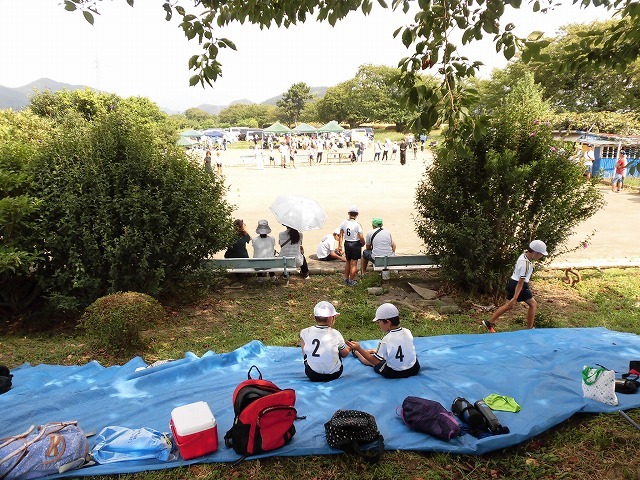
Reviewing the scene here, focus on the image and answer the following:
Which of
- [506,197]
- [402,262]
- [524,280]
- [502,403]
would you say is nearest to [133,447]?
[502,403]

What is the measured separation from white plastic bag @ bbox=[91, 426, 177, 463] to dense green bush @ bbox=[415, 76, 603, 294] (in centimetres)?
525

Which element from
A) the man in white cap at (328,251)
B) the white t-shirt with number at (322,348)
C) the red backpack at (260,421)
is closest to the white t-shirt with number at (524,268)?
the white t-shirt with number at (322,348)

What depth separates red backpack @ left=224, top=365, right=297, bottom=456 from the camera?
350 cm

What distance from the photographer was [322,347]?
15.5 ft

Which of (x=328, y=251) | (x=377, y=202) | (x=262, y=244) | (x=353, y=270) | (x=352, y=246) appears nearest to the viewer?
(x=352, y=246)

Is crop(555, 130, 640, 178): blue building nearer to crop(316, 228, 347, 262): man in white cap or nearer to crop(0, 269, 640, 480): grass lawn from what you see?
crop(0, 269, 640, 480): grass lawn

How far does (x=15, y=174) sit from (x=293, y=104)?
99576mm

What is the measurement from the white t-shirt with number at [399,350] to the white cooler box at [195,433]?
1893mm

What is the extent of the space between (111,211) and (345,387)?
434cm

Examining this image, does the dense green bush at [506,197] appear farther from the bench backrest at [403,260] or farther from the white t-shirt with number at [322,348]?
the white t-shirt with number at [322,348]

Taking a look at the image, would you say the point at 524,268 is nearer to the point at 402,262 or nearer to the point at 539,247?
the point at 539,247

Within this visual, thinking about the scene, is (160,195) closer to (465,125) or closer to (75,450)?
(75,450)

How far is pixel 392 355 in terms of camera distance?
473 cm

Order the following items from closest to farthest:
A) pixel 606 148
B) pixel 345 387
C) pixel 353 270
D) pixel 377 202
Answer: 1. pixel 345 387
2. pixel 353 270
3. pixel 377 202
4. pixel 606 148
